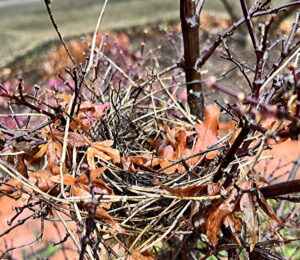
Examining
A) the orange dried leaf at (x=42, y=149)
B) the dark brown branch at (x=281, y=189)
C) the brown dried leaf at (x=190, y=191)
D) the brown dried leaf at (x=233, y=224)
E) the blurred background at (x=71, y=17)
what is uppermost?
the blurred background at (x=71, y=17)

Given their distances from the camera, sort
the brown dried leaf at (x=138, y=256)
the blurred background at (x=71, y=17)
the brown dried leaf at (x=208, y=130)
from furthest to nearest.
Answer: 1. the blurred background at (x=71, y=17)
2. the brown dried leaf at (x=208, y=130)
3. the brown dried leaf at (x=138, y=256)

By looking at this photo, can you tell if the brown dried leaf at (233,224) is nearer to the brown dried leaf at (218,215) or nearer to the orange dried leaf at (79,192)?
the brown dried leaf at (218,215)

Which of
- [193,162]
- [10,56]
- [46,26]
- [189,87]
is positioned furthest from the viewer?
[46,26]

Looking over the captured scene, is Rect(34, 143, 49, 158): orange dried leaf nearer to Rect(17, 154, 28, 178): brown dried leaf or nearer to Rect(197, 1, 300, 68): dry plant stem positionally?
Rect(17, 154, 28, 178): brown dried leaf

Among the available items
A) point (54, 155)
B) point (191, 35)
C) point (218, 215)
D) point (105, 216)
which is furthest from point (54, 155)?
point (191, 35)

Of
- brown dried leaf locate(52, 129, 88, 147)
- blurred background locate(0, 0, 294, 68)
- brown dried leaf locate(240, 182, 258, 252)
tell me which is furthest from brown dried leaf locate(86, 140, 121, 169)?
blurred background locate(0, 0, 294, 68)

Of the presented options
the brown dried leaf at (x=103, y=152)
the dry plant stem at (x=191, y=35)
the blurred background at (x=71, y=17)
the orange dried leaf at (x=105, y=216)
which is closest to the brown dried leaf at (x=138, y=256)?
the orange dried leaf at (x=105, y=216)

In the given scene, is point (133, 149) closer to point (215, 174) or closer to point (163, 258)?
point (215, 174)

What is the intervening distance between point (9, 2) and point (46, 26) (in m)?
0.54

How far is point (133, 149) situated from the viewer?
88 cm

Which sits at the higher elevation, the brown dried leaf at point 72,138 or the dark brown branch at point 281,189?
the brown dried leaf at point 72,138

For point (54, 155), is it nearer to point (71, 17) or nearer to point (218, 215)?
point (218, 215)

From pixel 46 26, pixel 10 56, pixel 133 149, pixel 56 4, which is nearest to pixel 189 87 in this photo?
pixel 133 149

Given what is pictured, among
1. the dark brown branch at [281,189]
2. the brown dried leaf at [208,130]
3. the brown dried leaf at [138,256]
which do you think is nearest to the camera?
the dark brown branch at [281,189]
